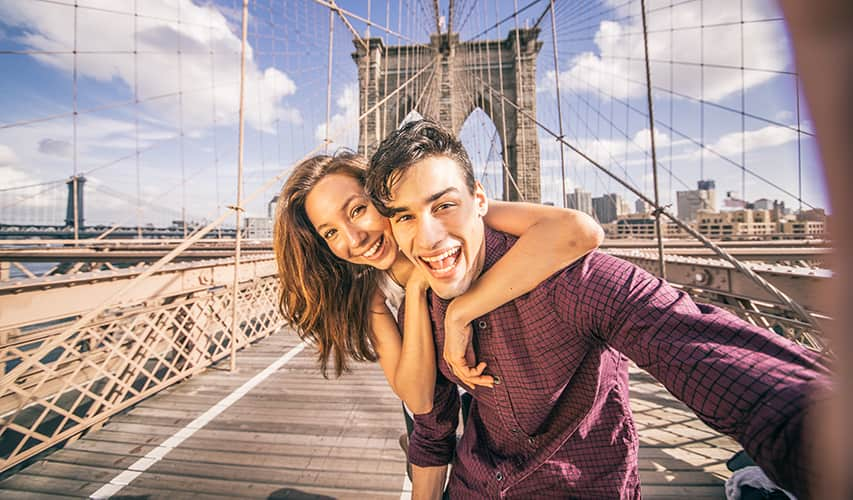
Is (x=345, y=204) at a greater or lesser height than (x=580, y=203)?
lesser

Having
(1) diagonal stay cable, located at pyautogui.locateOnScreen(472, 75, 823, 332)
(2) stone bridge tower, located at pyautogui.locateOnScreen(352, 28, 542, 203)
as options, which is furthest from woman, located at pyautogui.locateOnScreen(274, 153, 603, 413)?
(2) stone bridge tower, located at pyautogui.locateOnScreen(352, 28, 542, 203)

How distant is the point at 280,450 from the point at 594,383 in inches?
74.3

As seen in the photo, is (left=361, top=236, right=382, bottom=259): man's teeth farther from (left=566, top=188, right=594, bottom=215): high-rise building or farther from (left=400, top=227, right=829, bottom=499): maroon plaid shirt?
(left=566, top=188, right=594, bottom=215): high-rise building

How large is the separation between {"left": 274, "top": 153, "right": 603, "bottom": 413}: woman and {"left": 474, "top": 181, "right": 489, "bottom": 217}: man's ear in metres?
0.04

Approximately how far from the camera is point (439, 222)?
752 millimetres

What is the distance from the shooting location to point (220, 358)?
3.27 m

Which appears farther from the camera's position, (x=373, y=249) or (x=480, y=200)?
(x=373, y=249)

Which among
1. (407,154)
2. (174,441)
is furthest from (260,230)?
(407,154)

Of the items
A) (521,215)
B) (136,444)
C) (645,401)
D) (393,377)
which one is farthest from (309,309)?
(645,401)

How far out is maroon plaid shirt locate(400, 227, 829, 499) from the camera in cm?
42

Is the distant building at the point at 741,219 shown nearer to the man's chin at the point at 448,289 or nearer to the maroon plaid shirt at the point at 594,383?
the maroon plaid shirt at the point at 594,383

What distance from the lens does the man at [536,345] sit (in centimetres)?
57

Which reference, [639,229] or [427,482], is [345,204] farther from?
[639,229]

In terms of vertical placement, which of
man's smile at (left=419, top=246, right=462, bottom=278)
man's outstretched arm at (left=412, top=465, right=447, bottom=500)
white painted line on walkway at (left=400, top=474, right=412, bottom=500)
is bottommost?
white painted line on walkway at (left=400, top=474, right=412, bottom=500)
